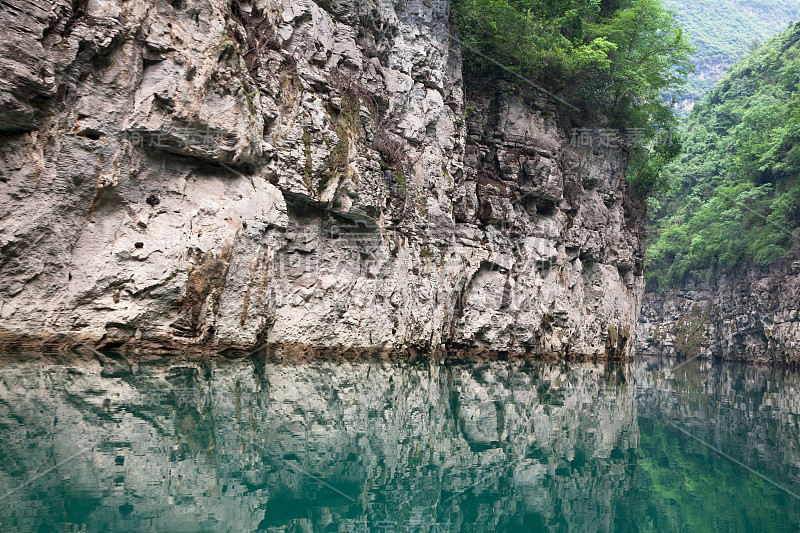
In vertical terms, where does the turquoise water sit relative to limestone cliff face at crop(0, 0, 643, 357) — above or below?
below

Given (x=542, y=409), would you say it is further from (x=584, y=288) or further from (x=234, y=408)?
(x=584, y=288)

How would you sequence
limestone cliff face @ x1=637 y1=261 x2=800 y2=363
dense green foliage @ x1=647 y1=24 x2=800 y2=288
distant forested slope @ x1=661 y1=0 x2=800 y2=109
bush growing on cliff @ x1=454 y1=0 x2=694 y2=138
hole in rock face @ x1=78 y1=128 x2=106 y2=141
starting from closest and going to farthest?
hole in rock face @ x1=78 y1=128 x2=106 y2=141 < bush growing on cliff @ x1=454 y1=0 x2=694 y2=138 < limestone cliff face @ x1=637 y1=261 x2=800 y2=363 < dense green foliage @ x1=647 y1=24 x2=800 y2=288 < distant forested slope @ x1=661 y1=0 x2=800 y2=109

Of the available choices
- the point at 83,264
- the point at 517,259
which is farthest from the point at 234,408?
the point at 517,259

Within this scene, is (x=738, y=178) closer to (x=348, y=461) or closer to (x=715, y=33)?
(x=348, y=461)

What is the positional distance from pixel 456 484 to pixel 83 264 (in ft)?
26.4

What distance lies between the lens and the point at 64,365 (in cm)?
820

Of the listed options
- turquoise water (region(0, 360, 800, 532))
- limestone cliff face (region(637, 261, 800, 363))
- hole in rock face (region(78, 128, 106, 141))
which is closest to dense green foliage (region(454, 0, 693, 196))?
limestone cliff face (region(637, 261, 800, 363))

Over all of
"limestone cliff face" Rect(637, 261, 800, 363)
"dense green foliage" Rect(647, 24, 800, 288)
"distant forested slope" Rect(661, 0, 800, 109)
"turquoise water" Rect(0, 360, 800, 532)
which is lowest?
"turquoise water" Rect(0, 360, 800, 532)

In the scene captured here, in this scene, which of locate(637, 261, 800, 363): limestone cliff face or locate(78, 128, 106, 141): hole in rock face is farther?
locate(637, 261, 800, 363): limestone cliff face

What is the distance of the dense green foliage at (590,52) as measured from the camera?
20656 mm

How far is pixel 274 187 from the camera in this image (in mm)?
12797

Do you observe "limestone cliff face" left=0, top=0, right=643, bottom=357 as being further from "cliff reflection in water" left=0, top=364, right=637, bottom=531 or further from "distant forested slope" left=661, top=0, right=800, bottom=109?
"distant forested slope" left=661, top=0, right=800, bottom=109

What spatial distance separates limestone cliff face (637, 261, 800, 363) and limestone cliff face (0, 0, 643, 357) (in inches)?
533

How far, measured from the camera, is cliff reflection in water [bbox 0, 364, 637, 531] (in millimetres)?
3752
